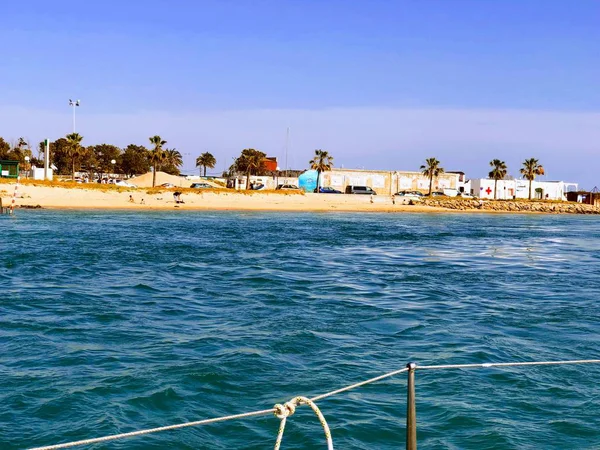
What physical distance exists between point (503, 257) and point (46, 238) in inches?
1047

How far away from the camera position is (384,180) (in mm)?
119812

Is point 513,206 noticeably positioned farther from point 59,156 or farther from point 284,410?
point 284,410

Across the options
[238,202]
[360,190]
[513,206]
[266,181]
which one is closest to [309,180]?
[266,181]

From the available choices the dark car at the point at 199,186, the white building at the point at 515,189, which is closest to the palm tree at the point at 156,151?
the dark car at the point at 199,186

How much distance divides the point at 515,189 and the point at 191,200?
70950mm

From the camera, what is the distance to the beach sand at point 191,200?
260 feet

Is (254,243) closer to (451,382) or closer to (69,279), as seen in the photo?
(69,279)

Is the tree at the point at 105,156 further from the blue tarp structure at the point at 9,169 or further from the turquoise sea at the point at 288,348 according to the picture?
the turquoise sea at the point at 288,348

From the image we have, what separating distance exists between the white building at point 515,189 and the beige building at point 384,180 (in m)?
7.52

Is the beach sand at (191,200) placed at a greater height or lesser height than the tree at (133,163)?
lesser

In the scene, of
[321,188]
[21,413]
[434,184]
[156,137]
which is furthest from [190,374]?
[434,184]

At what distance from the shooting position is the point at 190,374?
12.4 m

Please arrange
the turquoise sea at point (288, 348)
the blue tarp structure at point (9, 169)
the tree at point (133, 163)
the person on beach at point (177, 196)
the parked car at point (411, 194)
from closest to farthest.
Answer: the turquoise sea at point (288, 348) < the blue tarp structure at point (9, 169) < the person on beach at point (177, 196) < the parked car at point (411, 194) < the tree at point (133, 163)

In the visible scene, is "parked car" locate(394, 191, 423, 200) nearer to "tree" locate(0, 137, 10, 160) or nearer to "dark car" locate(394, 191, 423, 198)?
"dark car" locate(394, 191, 423, 198)
